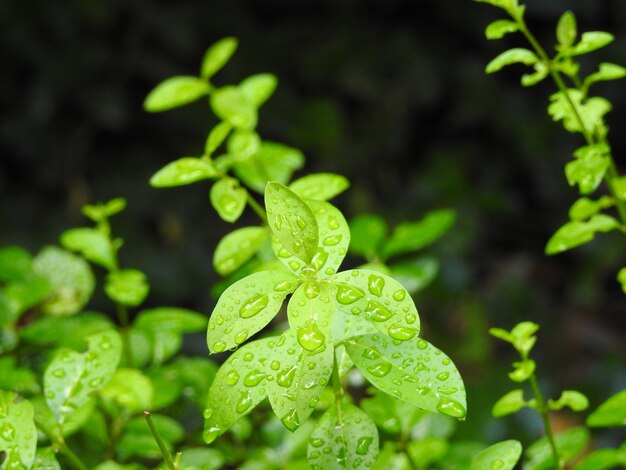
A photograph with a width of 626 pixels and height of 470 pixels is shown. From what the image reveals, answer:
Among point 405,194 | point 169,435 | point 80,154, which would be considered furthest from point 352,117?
point 169,435

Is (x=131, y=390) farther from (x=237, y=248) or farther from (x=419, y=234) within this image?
(x=419, y=234)

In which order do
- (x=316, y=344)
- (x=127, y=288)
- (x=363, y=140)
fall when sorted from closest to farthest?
(x=316, y=344) < (x=127, y=288) < (x=363, y=140)


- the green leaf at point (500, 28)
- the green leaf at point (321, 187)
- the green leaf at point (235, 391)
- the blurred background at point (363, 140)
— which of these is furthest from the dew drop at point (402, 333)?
the blurred background at point (363, 140)

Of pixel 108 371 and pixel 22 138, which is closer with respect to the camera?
pixel 108 371

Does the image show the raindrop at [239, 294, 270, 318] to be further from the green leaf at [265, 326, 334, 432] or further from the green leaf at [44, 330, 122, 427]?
the green leaf at [44, 330, 122, 427]

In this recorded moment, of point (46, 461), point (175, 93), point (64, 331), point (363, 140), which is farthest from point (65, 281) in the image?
point (363, 140)

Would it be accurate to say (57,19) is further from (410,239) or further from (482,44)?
(410,239)

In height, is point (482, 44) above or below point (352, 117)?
above
